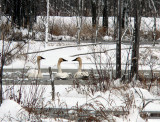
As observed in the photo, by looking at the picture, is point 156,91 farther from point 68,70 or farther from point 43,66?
point 43,66

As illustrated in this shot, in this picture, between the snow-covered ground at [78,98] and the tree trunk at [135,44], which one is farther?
the tree trunk at [135,44]

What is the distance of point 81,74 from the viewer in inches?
472

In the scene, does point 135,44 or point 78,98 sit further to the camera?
point 135,44

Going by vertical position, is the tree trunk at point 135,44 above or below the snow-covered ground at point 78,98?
above

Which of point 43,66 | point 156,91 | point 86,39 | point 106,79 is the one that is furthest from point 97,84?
point 86,39

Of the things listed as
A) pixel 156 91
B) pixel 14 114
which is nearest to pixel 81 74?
pixel 156 91

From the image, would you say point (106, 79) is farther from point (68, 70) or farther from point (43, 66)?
point (43, 66)

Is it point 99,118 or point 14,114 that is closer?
point 99,118

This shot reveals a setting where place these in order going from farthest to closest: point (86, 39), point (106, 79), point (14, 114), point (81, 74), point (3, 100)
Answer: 1. point (86, 39)
2. point (81, 74)
3. point (106, 79)
4. point (3, 100)
5. point (14, 114)

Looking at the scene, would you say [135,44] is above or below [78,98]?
above

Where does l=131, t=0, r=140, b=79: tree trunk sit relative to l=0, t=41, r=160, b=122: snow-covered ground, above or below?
above

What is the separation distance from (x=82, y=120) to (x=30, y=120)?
955 millimetres

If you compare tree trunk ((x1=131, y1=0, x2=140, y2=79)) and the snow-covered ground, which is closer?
the snow-covered ground

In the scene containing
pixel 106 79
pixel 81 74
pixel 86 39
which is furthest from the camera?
pixel 86 39
